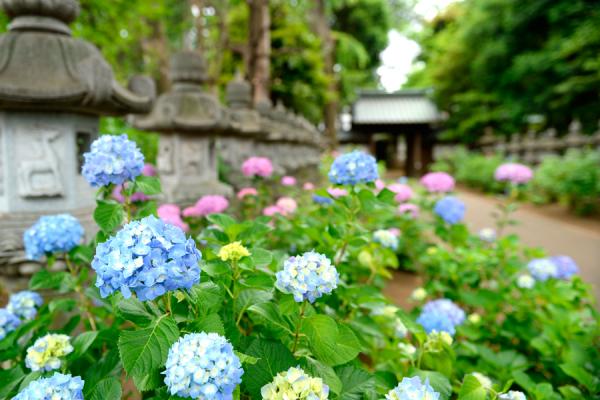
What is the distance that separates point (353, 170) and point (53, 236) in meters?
0.99

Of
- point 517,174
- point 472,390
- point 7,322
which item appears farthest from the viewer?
point 517,174

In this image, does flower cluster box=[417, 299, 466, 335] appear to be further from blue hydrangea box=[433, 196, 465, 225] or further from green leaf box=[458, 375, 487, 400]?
blue hydrangea box=[433, 196, 465, 225]

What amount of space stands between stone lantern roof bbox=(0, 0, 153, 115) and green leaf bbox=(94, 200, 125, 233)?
34.3 inches

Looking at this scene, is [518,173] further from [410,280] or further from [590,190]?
[590,190]

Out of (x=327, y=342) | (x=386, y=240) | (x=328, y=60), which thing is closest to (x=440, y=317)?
(x=386, y=240)

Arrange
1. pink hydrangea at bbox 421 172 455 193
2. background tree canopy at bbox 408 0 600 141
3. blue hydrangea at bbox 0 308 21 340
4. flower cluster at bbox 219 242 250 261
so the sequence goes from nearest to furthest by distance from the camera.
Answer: flower cluster at bbox 219 242 250 261
blue hydrangea at bbox 0 308 21 340
pink hydrangea at bbox 421 172 455 193
background tree canopy at bbox 408 0 600 141

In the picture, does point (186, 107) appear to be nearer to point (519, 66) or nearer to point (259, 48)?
point (259, 48)

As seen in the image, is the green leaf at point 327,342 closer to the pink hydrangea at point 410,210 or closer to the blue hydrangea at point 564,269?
the blue hydrangea at point 564,269

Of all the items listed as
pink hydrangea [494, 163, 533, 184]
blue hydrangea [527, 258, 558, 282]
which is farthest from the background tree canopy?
blue hydrangea [527, 258, 558, 282]

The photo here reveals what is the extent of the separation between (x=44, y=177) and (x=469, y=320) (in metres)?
2.15

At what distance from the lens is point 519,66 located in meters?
10.9

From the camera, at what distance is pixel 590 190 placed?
6.55 meters

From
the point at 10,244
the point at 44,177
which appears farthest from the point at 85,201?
the point at 10,244

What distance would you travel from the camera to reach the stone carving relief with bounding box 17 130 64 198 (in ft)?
5.54
